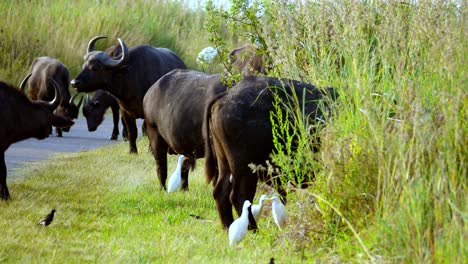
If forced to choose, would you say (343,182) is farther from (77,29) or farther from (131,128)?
(77,29)

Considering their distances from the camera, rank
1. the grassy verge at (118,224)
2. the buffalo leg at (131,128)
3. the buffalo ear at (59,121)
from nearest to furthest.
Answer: the grassy verge at (118,224)
the buffalo ear at (59,121)
the buffalo leg at (131,128)

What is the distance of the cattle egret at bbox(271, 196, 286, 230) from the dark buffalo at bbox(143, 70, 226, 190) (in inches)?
106

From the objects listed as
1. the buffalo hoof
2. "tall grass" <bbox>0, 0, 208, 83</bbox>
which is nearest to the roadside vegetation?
the buffalo hoof

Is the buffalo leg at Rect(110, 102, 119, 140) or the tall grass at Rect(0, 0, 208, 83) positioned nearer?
the buffalo leg at Rect(110, 102, 119, 140)

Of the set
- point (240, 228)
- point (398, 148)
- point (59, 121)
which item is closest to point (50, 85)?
point (59, 121)

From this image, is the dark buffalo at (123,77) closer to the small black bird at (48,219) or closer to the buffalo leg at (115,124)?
the buffalo leg at (115,124)

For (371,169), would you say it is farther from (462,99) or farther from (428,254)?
(428,254)

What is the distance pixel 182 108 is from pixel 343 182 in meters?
3.65

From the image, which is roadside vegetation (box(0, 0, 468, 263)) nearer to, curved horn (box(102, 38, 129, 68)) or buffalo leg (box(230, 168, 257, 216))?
buffalo leg (box(230, 168, 257, 216))

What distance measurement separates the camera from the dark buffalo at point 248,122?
26.8ft

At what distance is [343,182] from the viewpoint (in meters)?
7.14

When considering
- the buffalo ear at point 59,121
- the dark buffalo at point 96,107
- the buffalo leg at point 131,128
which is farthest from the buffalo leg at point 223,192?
the dark buffalo at point 96,107

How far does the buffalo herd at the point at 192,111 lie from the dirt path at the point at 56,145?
4.39 feet

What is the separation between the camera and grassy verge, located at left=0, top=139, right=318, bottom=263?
7367 millimetres
